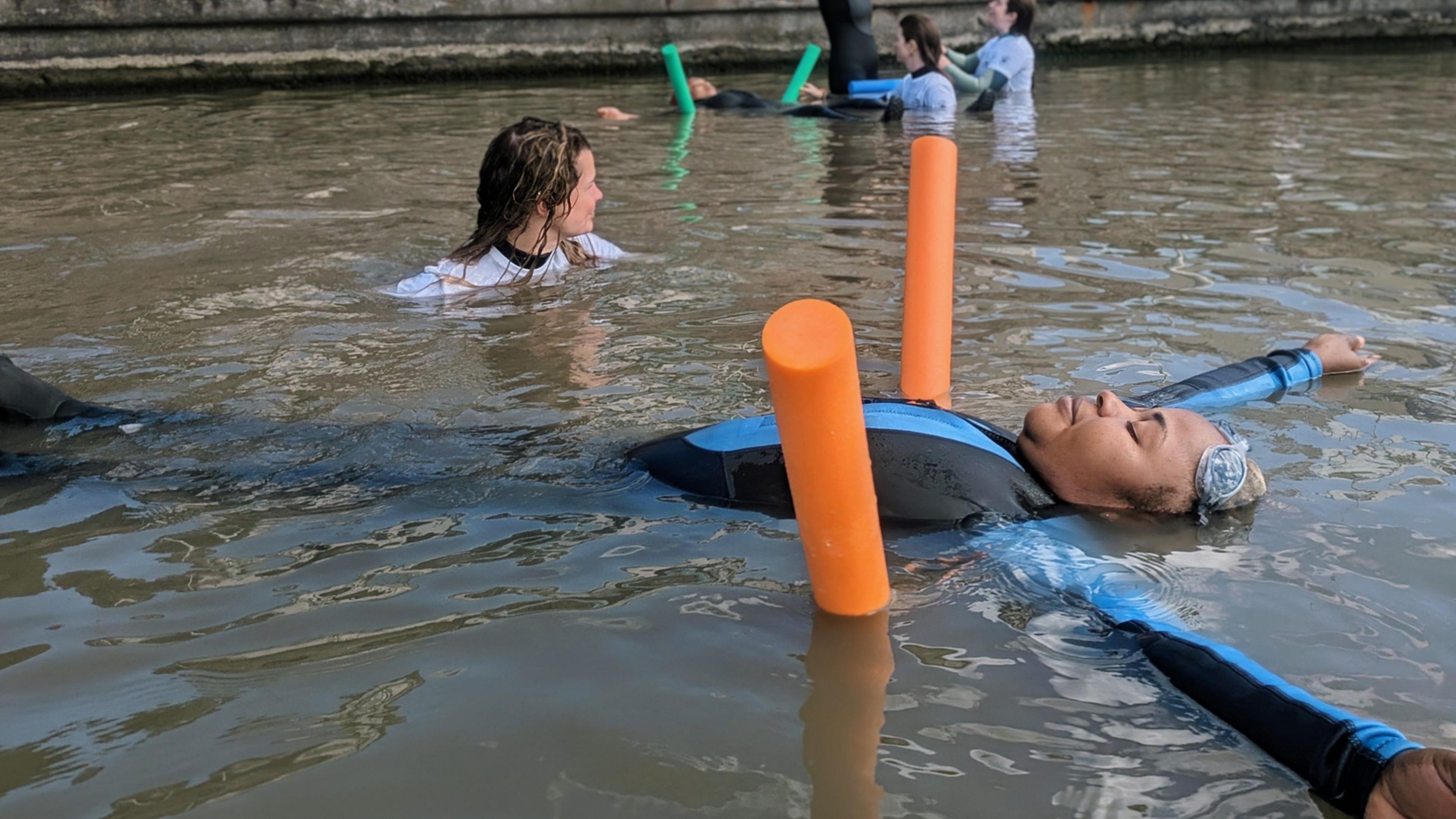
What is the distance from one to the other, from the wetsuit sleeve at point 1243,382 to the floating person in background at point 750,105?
292 inches

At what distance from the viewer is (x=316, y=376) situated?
4.61 metres

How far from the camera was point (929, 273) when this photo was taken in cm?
401

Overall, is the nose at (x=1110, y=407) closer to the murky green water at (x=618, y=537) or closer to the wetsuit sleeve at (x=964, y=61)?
the murky green water at (x=618, y=537)

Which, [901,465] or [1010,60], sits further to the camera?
[1010,60]

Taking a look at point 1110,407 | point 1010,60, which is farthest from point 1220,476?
point 1010,60

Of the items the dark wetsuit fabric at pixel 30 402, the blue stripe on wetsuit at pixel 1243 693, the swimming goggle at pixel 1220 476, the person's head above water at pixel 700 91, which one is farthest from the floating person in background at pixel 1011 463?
the person's head above water at pixel 700 91

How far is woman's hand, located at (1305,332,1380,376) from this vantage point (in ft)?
15.6

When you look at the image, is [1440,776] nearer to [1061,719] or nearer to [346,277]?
[1061,719]

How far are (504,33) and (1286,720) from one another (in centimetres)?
1414

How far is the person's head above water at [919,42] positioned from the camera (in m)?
11.8

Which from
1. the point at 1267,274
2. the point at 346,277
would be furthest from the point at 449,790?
the point at 1267,274

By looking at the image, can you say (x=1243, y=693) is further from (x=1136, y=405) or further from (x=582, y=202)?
(x=582, y=202)

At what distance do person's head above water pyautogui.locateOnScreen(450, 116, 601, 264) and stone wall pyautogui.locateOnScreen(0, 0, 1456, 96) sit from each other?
9298 millimetres

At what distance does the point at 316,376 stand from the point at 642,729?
2683mm
